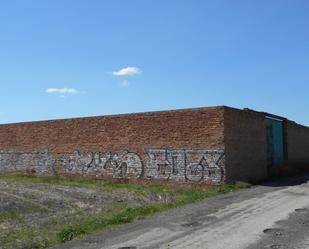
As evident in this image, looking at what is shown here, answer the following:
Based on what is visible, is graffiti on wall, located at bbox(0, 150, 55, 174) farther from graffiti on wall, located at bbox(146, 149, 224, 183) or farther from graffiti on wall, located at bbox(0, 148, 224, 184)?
graffiti on wall, located at bbox(146, 149, 224, 183)

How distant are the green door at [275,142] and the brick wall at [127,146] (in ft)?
25.6

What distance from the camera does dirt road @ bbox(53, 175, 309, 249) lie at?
32.6ft

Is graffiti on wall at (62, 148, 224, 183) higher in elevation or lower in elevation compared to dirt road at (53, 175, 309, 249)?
higher

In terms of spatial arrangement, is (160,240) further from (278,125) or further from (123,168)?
(278,125)

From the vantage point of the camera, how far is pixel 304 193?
19516 mm

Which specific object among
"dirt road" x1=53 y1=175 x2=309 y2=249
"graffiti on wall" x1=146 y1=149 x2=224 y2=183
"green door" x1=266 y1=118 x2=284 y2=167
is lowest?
"dirt road" x1=53 y1=175 x2=309 y2=249

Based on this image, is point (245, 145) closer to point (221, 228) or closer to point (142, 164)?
point (142, 164)

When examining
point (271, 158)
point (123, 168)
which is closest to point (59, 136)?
point (123, 168)

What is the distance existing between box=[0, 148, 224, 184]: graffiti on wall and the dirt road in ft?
18.7

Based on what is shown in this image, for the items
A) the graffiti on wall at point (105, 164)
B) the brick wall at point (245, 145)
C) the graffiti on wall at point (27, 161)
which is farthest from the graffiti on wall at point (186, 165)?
the graffiti on wall at point (27, 161)

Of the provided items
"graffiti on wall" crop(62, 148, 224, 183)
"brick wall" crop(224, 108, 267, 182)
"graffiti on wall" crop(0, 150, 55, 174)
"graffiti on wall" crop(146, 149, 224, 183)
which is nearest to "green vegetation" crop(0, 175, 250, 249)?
"graffiti on wall" crop(146, 149, 224, 183)

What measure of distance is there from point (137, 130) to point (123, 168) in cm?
225

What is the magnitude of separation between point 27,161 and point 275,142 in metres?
15.7

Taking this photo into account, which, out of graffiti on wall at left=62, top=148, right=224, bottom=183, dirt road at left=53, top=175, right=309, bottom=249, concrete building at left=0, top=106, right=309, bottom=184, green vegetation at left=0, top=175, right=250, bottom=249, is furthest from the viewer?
concrete building at left=0, top=106, right=309, bottom=184
